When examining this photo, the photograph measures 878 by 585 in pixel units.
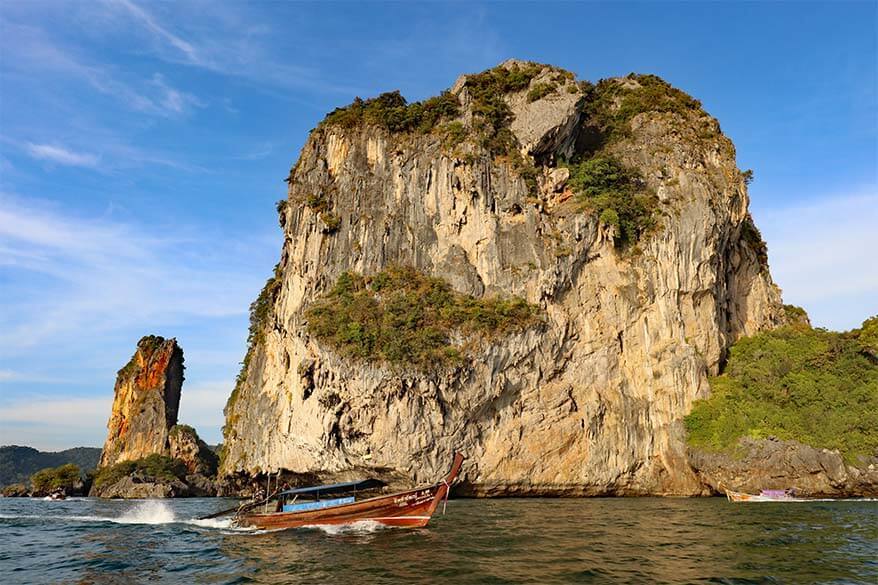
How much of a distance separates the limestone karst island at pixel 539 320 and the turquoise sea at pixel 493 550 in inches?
396

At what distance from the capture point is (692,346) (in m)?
38.3

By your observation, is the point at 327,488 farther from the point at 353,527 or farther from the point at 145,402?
the point at 145,402

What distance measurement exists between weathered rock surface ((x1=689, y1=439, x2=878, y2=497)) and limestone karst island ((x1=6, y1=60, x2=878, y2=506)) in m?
0.13

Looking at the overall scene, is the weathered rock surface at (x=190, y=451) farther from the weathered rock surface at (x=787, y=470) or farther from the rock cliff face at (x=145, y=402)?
the weathered rock surface at (x=787, y=470)

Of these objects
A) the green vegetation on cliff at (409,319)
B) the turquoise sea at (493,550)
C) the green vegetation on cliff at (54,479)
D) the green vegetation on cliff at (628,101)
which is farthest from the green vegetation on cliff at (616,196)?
the green vegetation on cliff at (54,479)

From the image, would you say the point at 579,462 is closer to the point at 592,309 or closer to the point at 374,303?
the point at 592,309

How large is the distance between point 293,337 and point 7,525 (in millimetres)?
19876

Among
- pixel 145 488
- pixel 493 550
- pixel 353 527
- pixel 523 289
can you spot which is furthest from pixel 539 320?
pixel 145 488

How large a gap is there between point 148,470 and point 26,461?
368 ft

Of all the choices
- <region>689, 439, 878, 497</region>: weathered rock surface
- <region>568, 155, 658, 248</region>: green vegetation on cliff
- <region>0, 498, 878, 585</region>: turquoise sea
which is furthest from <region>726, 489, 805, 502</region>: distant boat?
<region>568, 155, 658, 248</region>: green vegetation on cliff

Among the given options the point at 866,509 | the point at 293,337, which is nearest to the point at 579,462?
the point at 866,509

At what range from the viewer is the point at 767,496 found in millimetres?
30625

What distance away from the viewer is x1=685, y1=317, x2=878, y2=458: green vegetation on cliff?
32.8m

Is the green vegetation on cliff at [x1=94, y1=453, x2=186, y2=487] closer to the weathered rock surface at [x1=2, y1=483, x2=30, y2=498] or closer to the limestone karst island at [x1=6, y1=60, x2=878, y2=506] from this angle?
the weathered rock surface at [x1=2, y1=483, x2=30, y2=498]
